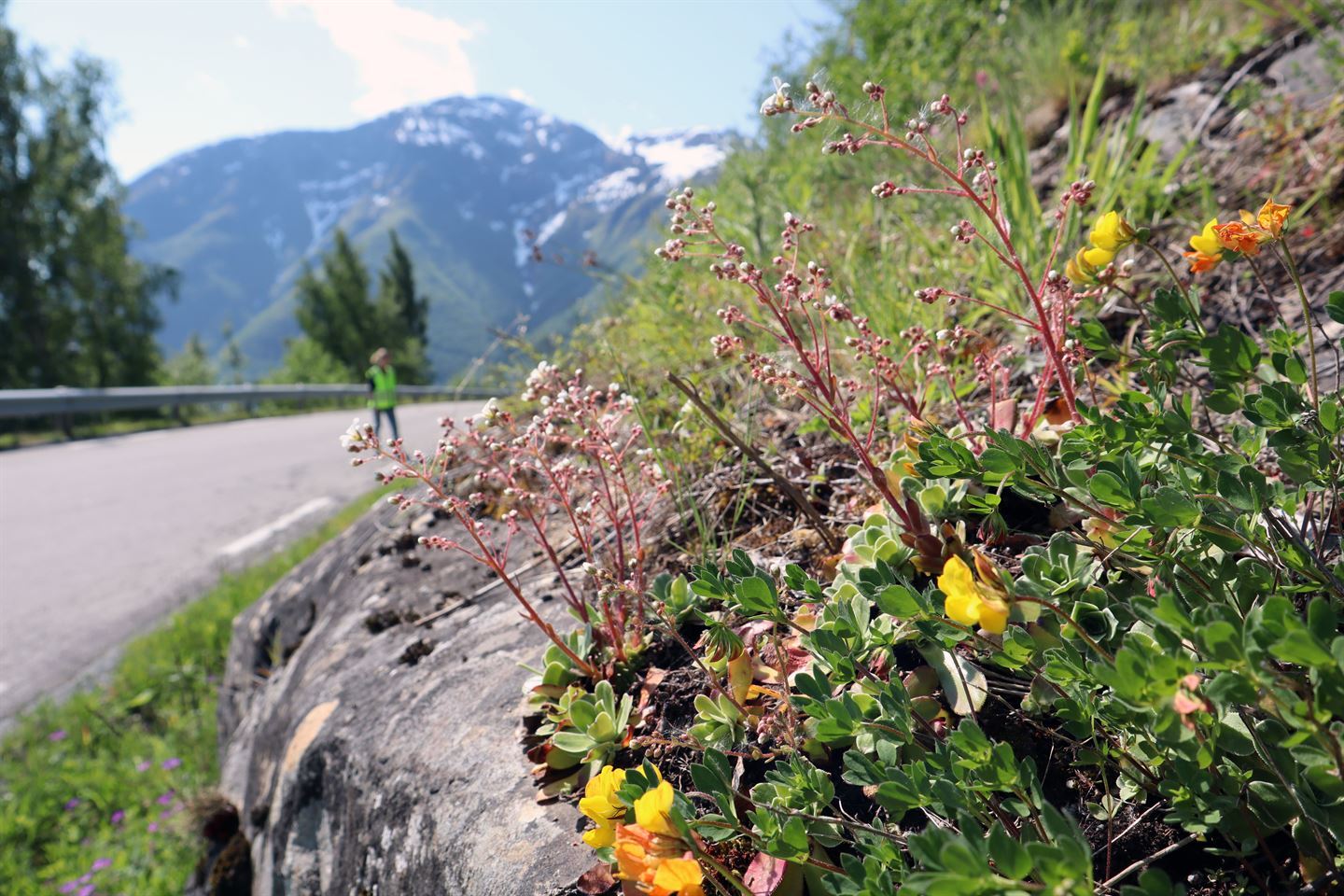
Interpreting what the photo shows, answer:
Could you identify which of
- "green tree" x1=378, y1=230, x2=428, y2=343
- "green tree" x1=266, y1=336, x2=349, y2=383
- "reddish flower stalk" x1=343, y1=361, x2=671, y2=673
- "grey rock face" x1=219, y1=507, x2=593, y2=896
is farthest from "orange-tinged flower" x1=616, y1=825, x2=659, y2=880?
"green tree" x1=378, y1=230, x2=428, y2=343

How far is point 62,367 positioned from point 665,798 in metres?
35.4

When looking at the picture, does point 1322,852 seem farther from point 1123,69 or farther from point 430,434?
point 430,434

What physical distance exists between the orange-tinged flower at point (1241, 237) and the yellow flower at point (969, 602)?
645mm

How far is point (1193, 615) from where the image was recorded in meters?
0.70

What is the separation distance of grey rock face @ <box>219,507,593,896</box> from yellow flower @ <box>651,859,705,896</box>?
0.32 metres

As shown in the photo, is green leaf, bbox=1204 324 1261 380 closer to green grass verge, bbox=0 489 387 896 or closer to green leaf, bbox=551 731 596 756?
green leaf, bbox=551 731 596 756

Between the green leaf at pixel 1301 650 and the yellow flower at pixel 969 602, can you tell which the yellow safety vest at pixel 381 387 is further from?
the green leaf at pixel 1301 650

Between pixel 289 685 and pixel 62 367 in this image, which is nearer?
pixel 289 685

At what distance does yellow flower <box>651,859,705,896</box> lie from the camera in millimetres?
868

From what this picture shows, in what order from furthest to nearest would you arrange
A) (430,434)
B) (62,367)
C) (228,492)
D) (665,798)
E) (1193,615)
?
(62,367) → (430,434) → (228,492) → (665,798) → (1193,615)

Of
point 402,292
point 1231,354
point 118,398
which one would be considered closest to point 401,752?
point 1231,354

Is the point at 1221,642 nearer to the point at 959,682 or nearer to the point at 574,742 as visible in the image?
the point at 959,682

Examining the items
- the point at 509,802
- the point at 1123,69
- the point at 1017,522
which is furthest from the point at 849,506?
the point at 1123,69

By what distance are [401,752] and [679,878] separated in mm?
976
